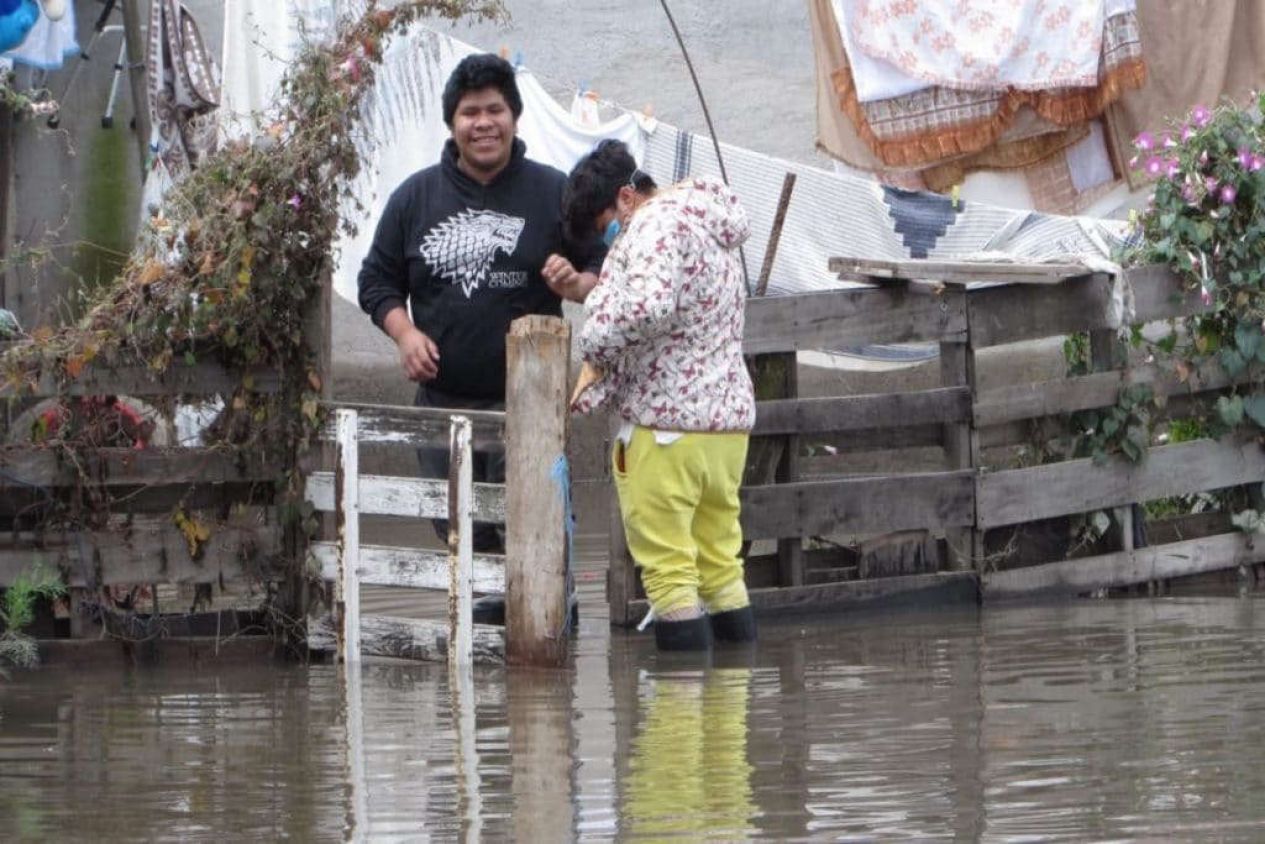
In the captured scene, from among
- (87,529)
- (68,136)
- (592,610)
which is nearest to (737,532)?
(592,610)

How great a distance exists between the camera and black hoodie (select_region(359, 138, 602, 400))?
742cm

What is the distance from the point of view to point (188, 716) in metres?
6.44

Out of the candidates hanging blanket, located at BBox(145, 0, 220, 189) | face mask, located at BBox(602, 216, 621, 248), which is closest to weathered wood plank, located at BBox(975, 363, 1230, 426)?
face mask, located at BBox(602, 216, 621, 248)

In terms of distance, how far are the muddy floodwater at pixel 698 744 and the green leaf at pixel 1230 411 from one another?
3.83 feet

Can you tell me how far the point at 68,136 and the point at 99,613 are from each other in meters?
5.15

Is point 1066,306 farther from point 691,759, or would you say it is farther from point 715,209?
point 691,759

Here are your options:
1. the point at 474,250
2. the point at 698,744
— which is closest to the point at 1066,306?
the point at 474,250

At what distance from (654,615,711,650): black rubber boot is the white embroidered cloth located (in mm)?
4819

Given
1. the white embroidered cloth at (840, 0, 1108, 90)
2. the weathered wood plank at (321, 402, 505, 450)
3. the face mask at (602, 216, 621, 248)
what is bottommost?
the weathered wood plank at (321, 402, 505, 450)

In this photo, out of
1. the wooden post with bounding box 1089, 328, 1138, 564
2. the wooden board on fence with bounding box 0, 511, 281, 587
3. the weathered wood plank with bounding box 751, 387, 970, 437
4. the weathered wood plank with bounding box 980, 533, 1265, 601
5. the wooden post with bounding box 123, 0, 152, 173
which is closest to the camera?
the wooden board on fence with bounding box 0, 511, 281, 587

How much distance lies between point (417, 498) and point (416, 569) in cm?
24

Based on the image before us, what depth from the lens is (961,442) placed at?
8375mm

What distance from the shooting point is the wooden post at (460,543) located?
705 cm

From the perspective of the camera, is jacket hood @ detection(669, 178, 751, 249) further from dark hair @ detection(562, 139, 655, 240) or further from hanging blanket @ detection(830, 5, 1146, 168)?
hanging blanket @ detection(830, 5, 1146, 168)
